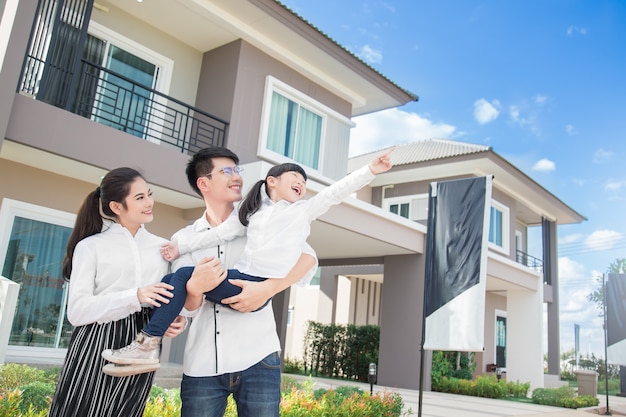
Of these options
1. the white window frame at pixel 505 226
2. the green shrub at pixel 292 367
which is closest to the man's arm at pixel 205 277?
the green shrub at pixel 292 367

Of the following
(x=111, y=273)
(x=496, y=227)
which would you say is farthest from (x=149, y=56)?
(x=496, y=227)

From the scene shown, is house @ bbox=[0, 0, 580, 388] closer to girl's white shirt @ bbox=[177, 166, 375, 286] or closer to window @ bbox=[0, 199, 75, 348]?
window @ bbox=[0, 199, 75, 348]

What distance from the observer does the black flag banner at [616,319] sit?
11734mm

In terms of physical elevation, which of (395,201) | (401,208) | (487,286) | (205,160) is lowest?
A: (205,160)

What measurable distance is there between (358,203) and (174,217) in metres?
3.45

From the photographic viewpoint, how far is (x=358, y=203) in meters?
10.0

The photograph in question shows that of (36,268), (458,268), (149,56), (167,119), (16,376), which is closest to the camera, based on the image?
(16,376)

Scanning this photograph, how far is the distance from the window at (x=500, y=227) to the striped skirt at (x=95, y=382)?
15.9 meters

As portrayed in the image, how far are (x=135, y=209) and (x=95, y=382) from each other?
711 mm

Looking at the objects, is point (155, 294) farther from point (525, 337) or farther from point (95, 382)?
point (525, 337)

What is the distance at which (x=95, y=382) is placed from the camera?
2000mm

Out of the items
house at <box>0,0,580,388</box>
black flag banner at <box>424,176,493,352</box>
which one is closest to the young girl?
black flag banner at <box>424,176,493,352</box>

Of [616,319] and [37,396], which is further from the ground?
[616,319]

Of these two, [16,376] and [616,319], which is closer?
[16,376]
